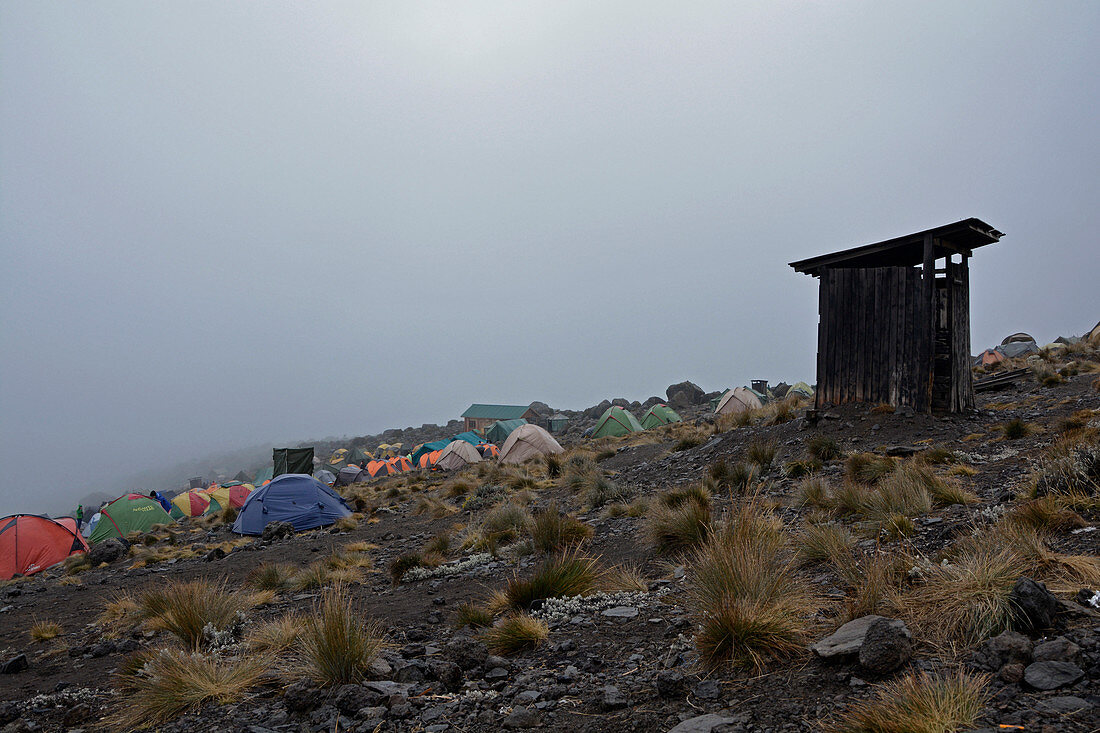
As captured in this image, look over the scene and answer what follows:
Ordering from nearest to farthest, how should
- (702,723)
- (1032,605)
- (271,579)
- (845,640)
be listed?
(702,723), (1032,605), (845,640), (271,579)

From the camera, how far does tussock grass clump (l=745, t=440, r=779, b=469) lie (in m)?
10.6

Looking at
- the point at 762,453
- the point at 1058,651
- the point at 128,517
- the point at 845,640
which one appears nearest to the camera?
the point at 1058,651

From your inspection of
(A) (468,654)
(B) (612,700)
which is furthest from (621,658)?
(A) (468,654)

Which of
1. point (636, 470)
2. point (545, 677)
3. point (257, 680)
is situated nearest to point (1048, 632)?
point (545, 677)

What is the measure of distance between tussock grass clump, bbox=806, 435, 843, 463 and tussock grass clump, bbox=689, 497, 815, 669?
6239 mm

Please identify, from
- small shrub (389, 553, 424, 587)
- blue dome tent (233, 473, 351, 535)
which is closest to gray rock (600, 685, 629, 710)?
small shrub (389, 553, 424, 587)

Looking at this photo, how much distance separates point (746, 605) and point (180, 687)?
12.4 feet

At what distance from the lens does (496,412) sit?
5716 cm

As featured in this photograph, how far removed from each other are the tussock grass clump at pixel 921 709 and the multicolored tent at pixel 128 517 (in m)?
23.2

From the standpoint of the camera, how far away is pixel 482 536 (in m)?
9.35

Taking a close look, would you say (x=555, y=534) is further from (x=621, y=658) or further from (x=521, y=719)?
(x=521, y=719)

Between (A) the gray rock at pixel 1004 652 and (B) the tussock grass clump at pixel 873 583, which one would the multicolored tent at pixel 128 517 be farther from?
(A) the gray rock at pixel 1004 652

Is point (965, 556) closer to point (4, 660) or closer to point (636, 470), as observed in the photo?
point (4, 660)

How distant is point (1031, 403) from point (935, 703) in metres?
13.2
